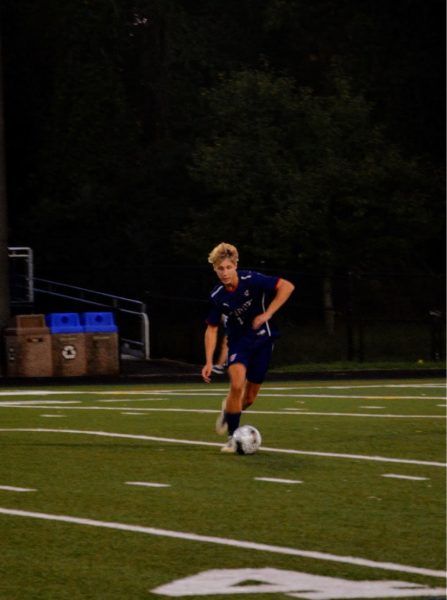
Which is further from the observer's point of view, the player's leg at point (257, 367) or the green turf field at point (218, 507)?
the player's leg at point (257, 367)

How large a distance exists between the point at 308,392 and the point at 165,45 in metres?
32.9

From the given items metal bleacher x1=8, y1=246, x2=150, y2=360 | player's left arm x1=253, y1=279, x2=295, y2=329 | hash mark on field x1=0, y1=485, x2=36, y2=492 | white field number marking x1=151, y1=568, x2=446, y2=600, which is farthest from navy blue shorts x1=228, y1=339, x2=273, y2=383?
metal bleacher x1=8, y1=246, x2=150, y2=360

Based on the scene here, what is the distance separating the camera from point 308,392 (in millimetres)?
23344

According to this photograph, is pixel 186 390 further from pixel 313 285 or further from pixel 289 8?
pixel 289 8

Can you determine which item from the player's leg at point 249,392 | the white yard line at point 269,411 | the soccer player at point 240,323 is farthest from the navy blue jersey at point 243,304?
the white yard line at point 269,411

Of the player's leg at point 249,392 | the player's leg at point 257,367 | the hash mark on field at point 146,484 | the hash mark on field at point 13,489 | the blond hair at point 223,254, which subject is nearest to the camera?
the hash mark on field at point 13,489

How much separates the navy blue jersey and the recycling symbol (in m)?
15.3

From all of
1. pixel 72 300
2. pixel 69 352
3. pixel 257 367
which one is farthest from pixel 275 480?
pixel 72 300

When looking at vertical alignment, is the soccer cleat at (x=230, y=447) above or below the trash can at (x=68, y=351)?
above

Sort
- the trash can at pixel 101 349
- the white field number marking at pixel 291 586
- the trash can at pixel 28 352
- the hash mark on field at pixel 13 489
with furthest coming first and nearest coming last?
the trash can at pixel 101 349
the trash can at pixel 28 352
the hash mark on field at pixel 13 489
the white field number marking at pixel 291 586

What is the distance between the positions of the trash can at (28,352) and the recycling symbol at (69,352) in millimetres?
268

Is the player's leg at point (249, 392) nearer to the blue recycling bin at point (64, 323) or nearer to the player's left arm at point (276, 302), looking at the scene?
the player's left arm at point (276, 302)

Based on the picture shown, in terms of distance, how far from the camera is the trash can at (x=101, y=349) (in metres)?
29.6

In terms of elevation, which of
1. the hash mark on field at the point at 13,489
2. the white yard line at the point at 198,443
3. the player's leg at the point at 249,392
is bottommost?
the white yard line at the point at 198,443
